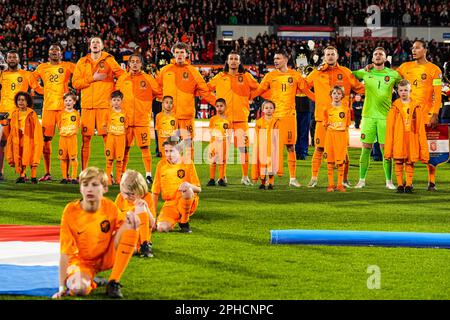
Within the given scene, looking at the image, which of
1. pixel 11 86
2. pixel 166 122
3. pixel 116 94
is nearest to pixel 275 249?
pixel 166 122

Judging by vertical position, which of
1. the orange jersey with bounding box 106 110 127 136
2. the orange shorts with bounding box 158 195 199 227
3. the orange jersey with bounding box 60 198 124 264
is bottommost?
the orange shorts with bounding box 158 195 199 227

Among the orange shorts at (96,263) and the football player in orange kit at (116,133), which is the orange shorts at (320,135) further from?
the orange shorts at (96,263)

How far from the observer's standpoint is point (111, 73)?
14.6m

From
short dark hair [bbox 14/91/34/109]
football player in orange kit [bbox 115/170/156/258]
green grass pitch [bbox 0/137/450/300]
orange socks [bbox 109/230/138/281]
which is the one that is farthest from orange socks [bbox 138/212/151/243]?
short dark hair [bbox 14/91/34/109]

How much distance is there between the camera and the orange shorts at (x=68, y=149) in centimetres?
1437

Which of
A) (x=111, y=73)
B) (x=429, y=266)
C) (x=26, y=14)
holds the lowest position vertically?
(x=429, y=266)

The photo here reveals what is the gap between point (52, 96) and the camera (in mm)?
14891

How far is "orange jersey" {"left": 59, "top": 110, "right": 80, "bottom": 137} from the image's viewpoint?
1441 centimetres

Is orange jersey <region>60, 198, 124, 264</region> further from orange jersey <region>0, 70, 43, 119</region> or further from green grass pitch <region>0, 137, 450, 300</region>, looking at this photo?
orange jersey <region>0, 70, 43, 119</region>

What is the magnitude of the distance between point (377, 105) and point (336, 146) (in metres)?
1.11

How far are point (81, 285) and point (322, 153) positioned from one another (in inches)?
315

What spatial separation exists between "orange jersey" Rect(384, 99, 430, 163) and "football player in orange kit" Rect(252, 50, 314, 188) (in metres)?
1.53
